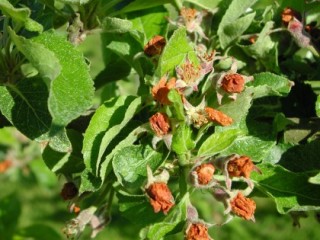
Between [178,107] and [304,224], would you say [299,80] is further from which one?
[304,224]

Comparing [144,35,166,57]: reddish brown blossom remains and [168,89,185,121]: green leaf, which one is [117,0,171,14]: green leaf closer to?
[144,35,166,57]: reddish brown blossom remains

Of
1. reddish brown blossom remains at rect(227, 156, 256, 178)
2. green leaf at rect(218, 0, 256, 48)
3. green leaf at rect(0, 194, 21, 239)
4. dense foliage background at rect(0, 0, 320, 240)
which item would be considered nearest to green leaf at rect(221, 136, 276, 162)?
dense foliage background at rect(0, 0, 320, 240)

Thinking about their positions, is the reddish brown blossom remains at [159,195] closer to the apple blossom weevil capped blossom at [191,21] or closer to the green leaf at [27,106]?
the green leaf at [27,106]

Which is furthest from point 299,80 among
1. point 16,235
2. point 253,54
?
point 16,235

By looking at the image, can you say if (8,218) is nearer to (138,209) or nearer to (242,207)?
(138,209)

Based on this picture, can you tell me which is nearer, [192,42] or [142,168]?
[142,168]

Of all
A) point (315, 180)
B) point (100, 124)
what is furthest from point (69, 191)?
point (315, 180)
